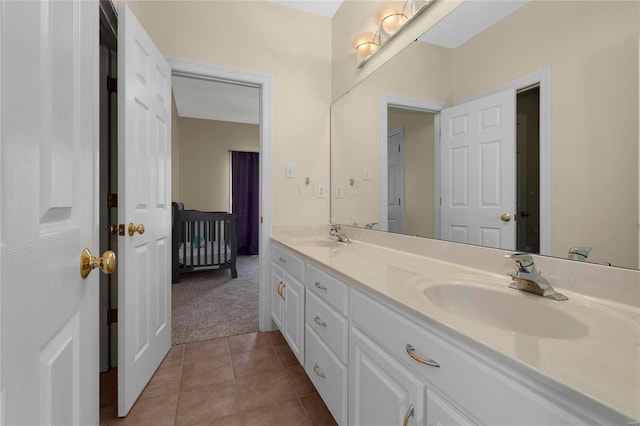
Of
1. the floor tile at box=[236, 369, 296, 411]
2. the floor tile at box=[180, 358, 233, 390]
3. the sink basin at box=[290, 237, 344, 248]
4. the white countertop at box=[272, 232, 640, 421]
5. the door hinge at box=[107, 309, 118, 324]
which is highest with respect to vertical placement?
the sink basin at box=[290, 237, 344, 248]

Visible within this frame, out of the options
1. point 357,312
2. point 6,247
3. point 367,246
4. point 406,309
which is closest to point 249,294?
point 367,246

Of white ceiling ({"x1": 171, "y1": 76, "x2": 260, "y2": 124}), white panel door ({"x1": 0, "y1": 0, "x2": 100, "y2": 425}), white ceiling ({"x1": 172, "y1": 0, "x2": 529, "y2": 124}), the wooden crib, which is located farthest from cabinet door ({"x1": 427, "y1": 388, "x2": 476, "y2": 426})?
white ceiling ({"x1": 171, "y1": 76, "x2": 260, "y2": 124})

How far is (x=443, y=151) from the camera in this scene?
4.54 ft

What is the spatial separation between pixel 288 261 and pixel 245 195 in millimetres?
4351

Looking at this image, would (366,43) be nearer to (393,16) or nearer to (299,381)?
(393,16)

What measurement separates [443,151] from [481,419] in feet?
3.63

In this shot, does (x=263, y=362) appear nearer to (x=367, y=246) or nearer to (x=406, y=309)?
(x=367, y=246)

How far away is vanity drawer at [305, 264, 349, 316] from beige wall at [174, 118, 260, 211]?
4716mm

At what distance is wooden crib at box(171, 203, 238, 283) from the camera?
12.4ft

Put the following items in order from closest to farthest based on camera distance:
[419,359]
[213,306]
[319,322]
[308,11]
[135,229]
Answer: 1. [419,359]
2. [319,322]
3. [135,229]
4. [308,11]
5. [213,306]

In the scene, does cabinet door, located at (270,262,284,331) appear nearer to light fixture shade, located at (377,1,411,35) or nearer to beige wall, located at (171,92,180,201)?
light fixture shade, located at (377,1,411,35)

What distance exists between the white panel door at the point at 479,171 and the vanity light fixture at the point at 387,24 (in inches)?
28.1

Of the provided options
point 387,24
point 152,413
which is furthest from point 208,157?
point 152,413

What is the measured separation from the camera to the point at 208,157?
5688 mm
